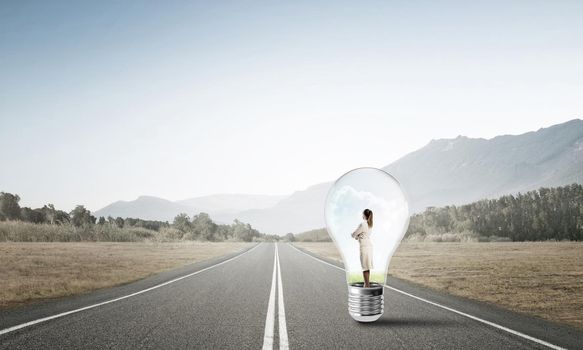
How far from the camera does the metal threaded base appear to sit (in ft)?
24.0

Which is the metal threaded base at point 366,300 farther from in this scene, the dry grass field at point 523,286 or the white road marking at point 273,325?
the dry grass field at point 523,286

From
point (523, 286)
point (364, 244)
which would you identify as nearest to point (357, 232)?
point (364, 244)

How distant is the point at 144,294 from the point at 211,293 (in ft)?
6.09

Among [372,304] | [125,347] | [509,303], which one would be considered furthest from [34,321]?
[509,303]

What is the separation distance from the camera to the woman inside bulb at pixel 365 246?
725 cm

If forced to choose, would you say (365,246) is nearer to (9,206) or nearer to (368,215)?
(368,215)

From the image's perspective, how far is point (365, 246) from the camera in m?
7.27

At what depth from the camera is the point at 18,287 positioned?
1466cm

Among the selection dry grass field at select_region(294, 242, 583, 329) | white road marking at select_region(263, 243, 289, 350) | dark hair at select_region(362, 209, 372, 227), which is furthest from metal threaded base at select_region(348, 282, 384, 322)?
dry grass field at select_region(294, 242, 583, 329)

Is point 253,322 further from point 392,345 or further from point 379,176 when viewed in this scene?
point 379,176

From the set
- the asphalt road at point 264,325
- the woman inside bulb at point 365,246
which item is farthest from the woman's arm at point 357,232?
the asphalt road at point 264,325

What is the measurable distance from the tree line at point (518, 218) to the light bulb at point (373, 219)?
76108 millimetres

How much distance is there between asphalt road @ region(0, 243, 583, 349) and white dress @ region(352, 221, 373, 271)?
111 centimetres

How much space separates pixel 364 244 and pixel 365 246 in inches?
1.4
